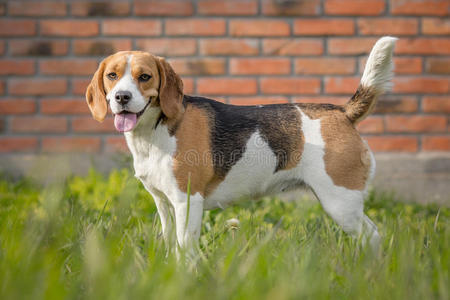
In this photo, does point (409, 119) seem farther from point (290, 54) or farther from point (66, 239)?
point (66, 239)

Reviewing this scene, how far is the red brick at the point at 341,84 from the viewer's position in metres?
3.96

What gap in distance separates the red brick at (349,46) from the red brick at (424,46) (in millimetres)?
281

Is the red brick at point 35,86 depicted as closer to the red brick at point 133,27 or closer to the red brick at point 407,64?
the red brick at point 133,27

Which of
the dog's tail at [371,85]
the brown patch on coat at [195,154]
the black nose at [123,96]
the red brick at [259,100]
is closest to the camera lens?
the black nose at [123,96]

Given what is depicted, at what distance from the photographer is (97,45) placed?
157 inches

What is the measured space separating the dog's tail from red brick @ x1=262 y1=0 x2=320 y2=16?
66.9 inches

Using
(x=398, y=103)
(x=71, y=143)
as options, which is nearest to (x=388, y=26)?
(x=398, y=103)

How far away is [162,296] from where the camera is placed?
4.35 feet

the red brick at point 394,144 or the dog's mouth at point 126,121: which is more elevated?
the dog's mouth at point 126,121

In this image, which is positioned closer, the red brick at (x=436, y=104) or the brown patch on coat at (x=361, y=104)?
the brown patch on coat at (x=361, y=104)

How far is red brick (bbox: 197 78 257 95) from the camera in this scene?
3.98 m

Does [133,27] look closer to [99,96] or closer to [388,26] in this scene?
[99,96]

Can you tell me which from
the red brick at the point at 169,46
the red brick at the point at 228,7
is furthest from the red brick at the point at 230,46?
the red brick at the point at 228,7

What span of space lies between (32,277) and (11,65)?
318 centimetres
